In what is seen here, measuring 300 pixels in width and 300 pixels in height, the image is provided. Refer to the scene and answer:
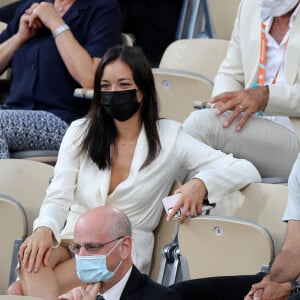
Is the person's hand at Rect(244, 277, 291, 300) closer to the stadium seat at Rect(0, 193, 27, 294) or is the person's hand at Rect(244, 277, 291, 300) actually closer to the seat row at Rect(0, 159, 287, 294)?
the seat row at Rect(0, 159, 287, 294)

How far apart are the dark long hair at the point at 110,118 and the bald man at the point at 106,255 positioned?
32.8 inches

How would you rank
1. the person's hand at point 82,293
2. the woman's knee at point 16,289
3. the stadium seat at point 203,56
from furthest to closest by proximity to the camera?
the stadium seat at point 203,56 → the woman's knee at point 16,289 → the person's hand at point 82,293

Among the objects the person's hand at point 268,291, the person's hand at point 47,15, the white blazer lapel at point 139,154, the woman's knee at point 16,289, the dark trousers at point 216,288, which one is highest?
the person's hand at point 47,15

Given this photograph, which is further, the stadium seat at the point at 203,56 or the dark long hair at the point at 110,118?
the stadium seat at the point at 203,56

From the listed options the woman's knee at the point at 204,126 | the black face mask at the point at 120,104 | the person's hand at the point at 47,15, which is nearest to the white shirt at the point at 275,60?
the woman's knee at the point at 204,126

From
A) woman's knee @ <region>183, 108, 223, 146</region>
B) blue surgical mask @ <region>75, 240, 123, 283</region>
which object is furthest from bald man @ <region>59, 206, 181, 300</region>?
woman's knee @ <region>183, 108, 223, 146</region>

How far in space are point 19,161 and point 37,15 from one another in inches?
44.8

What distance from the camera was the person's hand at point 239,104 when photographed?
4.80m

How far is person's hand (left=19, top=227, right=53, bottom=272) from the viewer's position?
4.13 metres

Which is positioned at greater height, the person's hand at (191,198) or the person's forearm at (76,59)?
the person's forearm at (76,59)

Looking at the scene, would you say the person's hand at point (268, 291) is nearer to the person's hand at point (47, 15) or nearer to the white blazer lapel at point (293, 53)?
the white blazer lapel at point (293, 53)

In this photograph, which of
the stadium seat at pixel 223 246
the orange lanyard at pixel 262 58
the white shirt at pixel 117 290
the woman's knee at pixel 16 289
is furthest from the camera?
the orange lanyard at pixel 262 58

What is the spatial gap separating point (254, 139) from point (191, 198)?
2.49ft

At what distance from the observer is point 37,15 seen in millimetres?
5723
